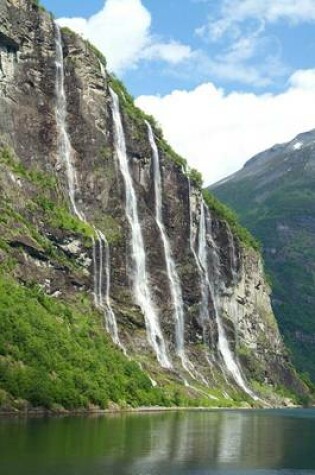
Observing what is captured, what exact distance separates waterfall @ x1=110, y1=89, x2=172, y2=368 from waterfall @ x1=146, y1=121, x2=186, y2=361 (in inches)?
186

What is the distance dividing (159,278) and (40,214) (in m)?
23.3

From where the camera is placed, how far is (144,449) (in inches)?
1655

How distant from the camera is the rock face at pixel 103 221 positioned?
3905 inches

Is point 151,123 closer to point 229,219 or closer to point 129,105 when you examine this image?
point 129,105

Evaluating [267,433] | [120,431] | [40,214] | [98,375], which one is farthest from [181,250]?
[120,431]

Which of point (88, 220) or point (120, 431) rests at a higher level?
point (88, 220)

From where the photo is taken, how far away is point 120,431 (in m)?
50.8

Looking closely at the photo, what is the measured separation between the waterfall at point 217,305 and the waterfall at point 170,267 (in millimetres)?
9321

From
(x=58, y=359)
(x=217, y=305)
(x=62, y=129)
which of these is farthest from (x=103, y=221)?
(x=58, y=359)

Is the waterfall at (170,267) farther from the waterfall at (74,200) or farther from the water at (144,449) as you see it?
the water at (144,449)

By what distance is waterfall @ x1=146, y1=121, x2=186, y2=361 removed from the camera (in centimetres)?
11312

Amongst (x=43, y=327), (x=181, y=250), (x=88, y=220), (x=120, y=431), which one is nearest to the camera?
(x=120, y=431)

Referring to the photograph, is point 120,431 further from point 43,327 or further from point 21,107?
point 21,107

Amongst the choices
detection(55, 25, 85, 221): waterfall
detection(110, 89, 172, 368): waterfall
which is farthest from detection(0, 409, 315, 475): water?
detection(55, 25, 85, 221): waterfall
